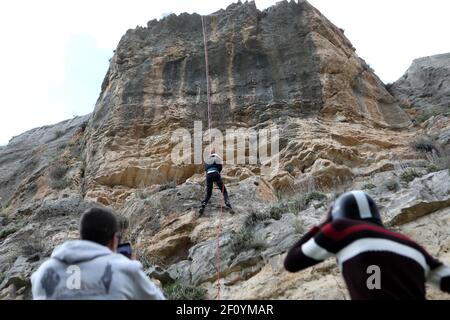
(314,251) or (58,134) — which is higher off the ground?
(58,134)

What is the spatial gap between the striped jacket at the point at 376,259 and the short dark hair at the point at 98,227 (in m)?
1.42

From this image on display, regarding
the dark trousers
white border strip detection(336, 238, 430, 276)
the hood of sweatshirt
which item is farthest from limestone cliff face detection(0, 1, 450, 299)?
the hood of sweatshirt

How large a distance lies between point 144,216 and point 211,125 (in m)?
6.00

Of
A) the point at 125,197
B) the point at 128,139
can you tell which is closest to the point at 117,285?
the point at 125,197

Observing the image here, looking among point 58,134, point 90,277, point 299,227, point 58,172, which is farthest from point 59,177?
point 90,277

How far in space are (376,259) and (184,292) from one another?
4380 millimetres

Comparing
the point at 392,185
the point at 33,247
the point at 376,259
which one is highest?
the point at 392,185

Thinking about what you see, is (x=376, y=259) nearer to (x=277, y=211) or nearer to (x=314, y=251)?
(x=314, y=251)

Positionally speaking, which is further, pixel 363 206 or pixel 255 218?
pixel 255 218

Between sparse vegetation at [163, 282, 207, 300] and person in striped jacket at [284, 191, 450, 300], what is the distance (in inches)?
143

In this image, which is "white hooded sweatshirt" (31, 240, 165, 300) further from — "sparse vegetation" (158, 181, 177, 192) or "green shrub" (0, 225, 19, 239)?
"green shrub" (0, 225, 19, 239)

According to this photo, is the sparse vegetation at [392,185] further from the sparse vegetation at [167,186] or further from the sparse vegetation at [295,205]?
the sparse vegetation at [167,186]

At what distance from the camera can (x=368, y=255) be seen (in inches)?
135

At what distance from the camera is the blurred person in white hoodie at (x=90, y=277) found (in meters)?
3.29
